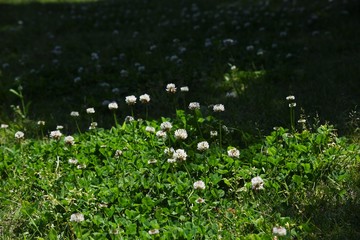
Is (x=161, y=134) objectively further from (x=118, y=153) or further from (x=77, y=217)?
(x=77, y=217)

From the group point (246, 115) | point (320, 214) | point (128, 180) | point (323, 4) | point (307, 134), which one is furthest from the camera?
point (323, 4)

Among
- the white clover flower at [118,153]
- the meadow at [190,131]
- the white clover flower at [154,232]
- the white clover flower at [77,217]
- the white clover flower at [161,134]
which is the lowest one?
the meadow at [190,131]

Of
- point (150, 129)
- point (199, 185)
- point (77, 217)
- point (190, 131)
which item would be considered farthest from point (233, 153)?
point (77, 217)

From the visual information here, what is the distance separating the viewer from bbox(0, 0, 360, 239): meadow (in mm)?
3461

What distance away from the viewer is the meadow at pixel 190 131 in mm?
Answer: 3461

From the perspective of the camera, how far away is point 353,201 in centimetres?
353

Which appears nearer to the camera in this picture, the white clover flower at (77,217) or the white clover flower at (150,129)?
the white clover flower at (77,217)

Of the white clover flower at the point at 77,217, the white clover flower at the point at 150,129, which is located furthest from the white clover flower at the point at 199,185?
the white clover flower at the point at 150,129

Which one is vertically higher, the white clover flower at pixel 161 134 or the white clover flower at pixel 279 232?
the white clover flower at pixel 279 232

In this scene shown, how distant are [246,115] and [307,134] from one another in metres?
1.18

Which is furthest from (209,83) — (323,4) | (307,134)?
(323,4)

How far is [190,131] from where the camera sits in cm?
442

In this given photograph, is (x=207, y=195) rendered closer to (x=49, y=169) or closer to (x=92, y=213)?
(x=92, y=213)

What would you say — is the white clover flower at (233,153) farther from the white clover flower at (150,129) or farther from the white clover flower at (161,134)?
the white clover flower at (150,129)
